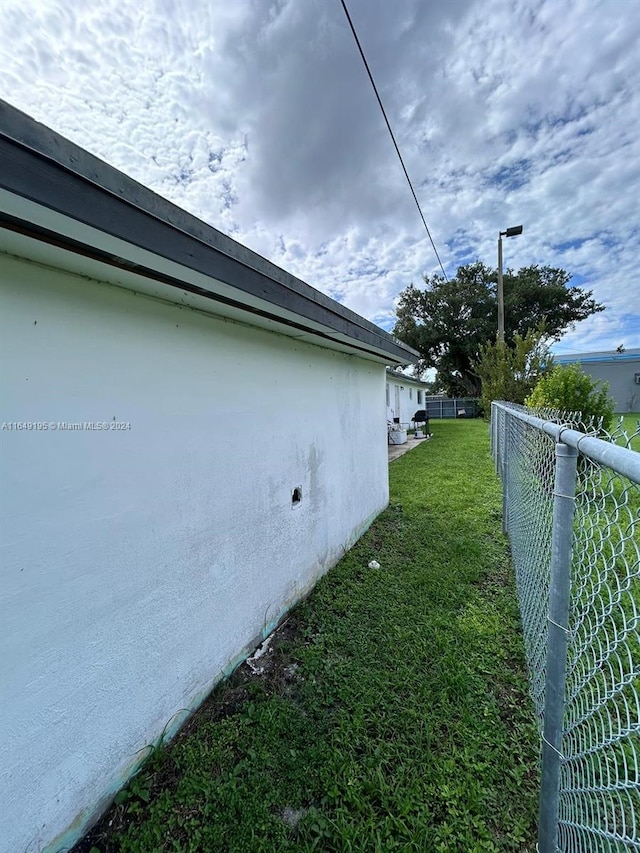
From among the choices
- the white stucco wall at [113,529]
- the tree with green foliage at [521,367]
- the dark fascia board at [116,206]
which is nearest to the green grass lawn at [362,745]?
the white stucco wall at [113,529]

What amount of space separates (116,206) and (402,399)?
1721cm

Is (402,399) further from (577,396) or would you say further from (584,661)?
(584,661)

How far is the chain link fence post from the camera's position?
1.19 metres

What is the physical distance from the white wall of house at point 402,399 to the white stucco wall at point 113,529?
37.3 feet

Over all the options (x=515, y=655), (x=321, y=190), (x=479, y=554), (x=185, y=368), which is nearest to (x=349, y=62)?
Result: (x=321, y=190)

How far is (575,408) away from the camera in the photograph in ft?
19.0

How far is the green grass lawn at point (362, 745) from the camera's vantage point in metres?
1.44

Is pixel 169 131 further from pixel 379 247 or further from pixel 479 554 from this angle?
pixel 379 247

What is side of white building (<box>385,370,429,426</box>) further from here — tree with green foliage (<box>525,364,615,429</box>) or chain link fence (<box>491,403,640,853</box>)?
chain link fence (<box>491,403,640,853</box>)

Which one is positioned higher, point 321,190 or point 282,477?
point 321,190

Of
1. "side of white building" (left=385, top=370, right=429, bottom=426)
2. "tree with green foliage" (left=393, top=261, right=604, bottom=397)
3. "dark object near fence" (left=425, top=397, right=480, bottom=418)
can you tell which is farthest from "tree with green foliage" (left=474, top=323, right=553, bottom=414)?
"tree with green foliage" (left=393, top=261, right=604, bottom=397)

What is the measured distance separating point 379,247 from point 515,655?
9459 millimetres

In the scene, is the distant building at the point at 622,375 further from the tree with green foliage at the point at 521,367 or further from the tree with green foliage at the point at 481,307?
the tree with green foliage at the point at 521,367

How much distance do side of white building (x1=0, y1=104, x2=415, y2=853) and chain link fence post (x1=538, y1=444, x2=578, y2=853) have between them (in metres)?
1.65
